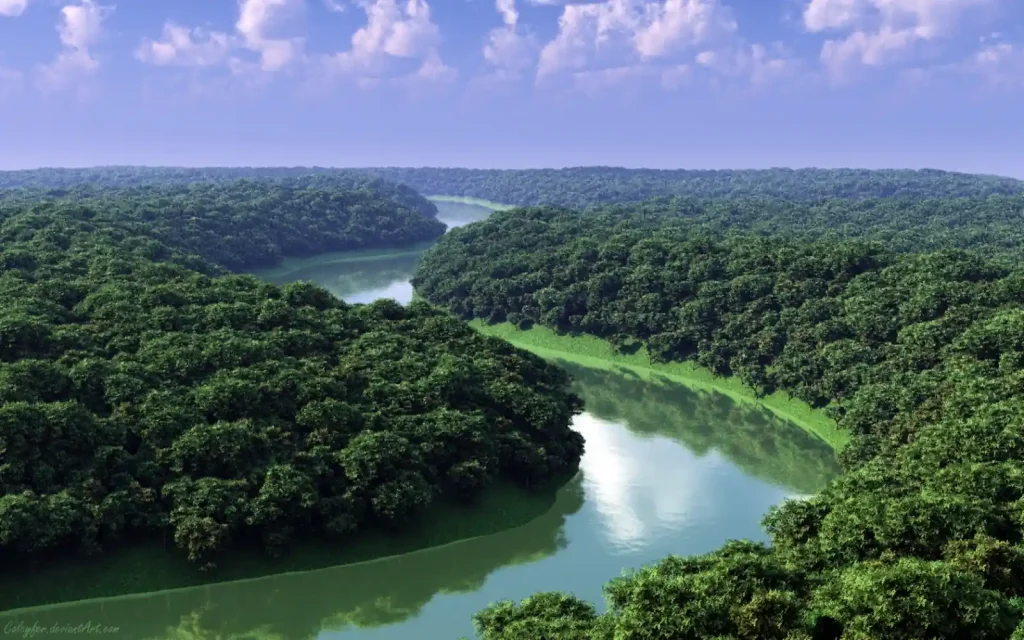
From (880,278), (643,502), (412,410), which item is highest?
(880,278)

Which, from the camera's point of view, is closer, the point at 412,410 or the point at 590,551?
the point at 590,551

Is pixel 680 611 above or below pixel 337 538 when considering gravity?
above

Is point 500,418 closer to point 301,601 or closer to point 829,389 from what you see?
point 301,601

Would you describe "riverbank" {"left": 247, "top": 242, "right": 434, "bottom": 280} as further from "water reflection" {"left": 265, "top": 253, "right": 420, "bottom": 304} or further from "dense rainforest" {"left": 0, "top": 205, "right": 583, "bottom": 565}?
"dense rainforest" {"left": 0, "top": 205, "right": 583, "bottom": 565}

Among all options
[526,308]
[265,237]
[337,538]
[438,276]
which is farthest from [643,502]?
[265,237]

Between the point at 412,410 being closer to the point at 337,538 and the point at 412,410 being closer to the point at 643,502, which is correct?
the point at 337,538

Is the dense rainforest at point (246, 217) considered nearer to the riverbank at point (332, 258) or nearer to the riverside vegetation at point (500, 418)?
the riverbank at point (332, 258)
